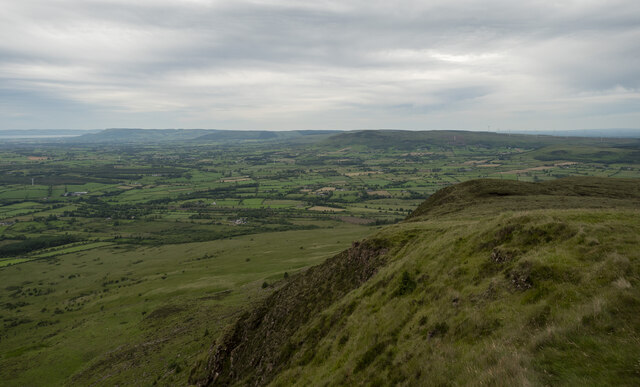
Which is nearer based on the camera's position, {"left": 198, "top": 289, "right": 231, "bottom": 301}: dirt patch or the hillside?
the hillside

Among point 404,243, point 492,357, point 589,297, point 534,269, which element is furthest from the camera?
point 404,243

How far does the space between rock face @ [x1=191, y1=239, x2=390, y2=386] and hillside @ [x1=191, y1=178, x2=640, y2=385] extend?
19 cm

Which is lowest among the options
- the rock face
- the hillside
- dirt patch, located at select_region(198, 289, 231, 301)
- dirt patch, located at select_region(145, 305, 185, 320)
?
dirt patch, located at select_region(145, 305, 185, 320)

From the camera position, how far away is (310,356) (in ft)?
85.7

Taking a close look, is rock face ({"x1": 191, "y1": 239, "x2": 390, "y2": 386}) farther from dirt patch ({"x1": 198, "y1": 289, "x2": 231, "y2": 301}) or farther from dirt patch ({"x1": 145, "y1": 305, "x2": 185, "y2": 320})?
dirt patch ({"x1": 145, "y1": 305, "x2": 185, "y2": 320})

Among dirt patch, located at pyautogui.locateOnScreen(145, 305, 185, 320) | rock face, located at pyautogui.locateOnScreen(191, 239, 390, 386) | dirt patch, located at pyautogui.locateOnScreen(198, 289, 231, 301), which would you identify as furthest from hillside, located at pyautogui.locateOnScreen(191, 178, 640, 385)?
dirt patch, located at pyautogui.locateOnScreen(145, 305, 185, 320)

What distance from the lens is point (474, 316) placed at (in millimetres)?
16094

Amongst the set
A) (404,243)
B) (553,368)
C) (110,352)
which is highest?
(553,368)

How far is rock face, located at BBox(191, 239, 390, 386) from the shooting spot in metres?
32.6

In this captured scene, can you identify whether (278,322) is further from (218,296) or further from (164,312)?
(164,312)

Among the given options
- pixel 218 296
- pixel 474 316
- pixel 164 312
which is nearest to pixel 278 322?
pixel 474 316

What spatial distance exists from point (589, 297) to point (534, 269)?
3.24 meters

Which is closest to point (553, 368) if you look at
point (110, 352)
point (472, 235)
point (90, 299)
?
point (472, 235)

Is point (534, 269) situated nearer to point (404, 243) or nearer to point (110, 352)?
point (404, 243)
